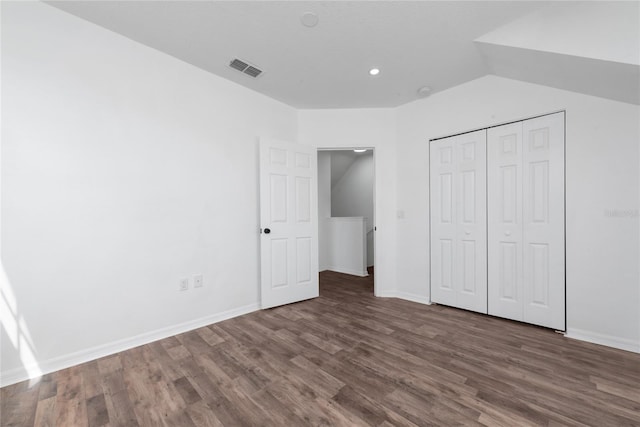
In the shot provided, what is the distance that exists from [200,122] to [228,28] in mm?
958

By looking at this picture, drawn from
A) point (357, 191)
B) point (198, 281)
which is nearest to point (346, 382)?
point (198, 281)

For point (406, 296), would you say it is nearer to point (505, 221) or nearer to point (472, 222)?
point (472, 222)

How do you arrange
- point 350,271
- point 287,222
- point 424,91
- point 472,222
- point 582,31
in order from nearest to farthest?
point 582,31 → point 472,222 → point 424,91 → point 287,222 → point 350,271

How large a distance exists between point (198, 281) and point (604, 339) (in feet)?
12.1

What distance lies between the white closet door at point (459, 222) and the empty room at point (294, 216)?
0.08 ft

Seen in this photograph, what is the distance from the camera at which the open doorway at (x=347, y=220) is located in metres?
5.05

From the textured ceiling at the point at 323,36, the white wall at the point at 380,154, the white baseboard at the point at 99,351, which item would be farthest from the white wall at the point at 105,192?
the white wall at the point at 380,154

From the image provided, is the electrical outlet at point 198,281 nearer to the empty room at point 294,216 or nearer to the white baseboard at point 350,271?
the empty room at point 294,216

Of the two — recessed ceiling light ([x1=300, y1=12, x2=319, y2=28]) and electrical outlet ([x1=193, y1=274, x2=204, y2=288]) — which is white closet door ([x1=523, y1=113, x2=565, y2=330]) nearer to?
recessed ceiling light ([x1=300, y1=12, x2=319, y2=28])

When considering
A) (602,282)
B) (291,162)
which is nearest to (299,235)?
(291,162)

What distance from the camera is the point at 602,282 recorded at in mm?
2268

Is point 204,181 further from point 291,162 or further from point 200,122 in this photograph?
point 291,162

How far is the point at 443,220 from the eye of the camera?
10.7 feet

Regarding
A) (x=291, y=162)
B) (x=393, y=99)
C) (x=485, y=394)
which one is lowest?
(x=485, y=394)
